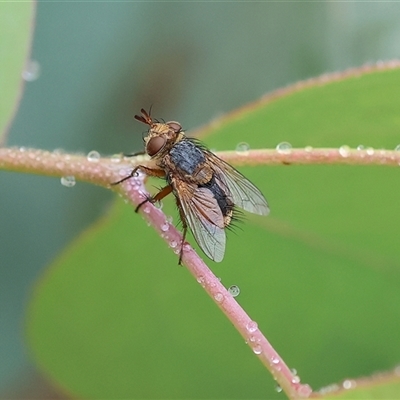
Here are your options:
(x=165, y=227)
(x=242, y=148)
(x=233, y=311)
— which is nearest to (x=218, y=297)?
(x=233, y=311)

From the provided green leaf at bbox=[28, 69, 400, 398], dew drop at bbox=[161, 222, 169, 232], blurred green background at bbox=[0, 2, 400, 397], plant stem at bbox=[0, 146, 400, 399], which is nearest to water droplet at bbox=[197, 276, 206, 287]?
plant stem at bbox=[0, 146, 400, 399]

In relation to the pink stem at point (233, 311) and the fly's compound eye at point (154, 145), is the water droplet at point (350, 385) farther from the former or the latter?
the fly's compound eye at point (154, 145)

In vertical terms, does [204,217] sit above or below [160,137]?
below

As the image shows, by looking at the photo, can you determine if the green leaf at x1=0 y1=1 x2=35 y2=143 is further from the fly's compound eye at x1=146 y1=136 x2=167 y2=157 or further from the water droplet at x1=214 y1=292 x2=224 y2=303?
the water droplet at x1=214 y1=292 x2=224 y2=303

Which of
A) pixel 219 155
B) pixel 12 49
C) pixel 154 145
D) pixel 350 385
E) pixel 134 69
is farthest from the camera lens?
pixel 134 69

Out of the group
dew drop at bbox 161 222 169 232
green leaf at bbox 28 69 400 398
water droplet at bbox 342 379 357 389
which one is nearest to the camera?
water droplet at bbox 342 379 357 389

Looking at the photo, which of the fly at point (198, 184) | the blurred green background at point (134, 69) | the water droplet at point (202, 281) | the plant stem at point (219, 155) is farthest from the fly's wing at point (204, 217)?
the blurred green background at point (134, 69)

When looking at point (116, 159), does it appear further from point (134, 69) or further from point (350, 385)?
point (134, 69)
